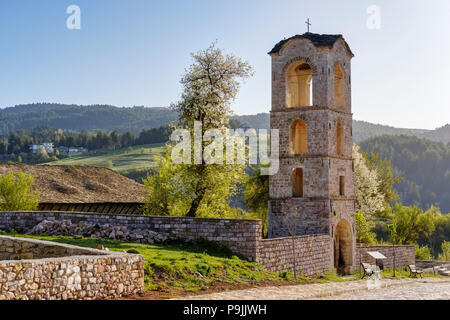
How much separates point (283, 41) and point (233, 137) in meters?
6.49

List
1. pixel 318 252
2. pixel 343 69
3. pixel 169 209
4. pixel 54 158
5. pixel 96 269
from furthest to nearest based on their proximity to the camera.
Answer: pixel 54 158 → pixel 169 209 → pixel 343 69 → pixel 318 252 → pixel 96 269

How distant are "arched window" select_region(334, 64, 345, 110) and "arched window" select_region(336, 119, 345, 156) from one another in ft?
3.61

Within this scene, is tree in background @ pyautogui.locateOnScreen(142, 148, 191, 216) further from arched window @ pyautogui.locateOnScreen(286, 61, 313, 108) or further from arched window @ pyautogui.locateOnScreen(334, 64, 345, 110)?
arched window @ pyautogui.locateOnScreen(334, 64, 345, 110)

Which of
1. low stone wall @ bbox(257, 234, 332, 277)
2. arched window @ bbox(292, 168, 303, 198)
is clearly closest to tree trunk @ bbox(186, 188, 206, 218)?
arched window @ bbox(292, 168, 303, 198)

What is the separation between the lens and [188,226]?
2281cm

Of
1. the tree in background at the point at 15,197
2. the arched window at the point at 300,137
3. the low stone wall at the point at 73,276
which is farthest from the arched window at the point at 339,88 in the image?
the low stone wall at the point at 73,276

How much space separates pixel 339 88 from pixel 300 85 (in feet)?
A: 7.95

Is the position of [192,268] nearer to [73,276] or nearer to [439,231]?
[73,276]

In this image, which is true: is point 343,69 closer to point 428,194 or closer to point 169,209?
point 169,209

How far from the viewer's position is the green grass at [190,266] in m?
16.1

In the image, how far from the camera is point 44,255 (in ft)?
52.0

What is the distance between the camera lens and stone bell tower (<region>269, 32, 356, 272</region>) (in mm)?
31281
